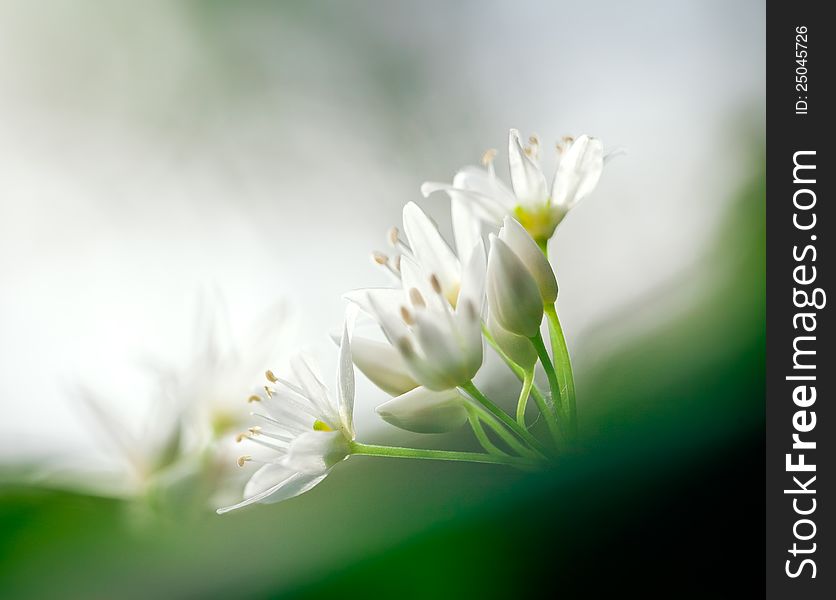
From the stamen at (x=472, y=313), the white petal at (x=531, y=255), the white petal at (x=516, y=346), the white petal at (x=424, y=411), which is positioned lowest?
the white petal at (x=424, y=411)

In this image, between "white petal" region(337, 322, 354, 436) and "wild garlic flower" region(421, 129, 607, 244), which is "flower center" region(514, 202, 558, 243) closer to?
"wild garlic flower" region(421, 129, 607, 244)

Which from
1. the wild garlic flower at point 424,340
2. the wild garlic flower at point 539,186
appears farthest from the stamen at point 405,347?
the wild garlic flower at point 539,186

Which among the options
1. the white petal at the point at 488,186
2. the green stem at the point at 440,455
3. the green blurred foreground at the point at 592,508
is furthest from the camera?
the white petal at the point at 488,186

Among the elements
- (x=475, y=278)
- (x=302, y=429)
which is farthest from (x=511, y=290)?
(x=302, y=429)

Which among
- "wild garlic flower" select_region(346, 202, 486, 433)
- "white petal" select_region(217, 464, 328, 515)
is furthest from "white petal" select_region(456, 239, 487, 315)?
"white petal" select_region(217, 464, 328, 515)

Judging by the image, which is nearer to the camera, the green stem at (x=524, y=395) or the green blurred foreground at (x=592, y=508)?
the green blurred foreground at (x=592, y=508)

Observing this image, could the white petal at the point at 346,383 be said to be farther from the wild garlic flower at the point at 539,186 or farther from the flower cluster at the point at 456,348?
the wild garlic flower at the point at 539,186

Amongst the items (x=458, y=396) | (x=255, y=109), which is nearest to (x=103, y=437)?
(x=458, y=396)
